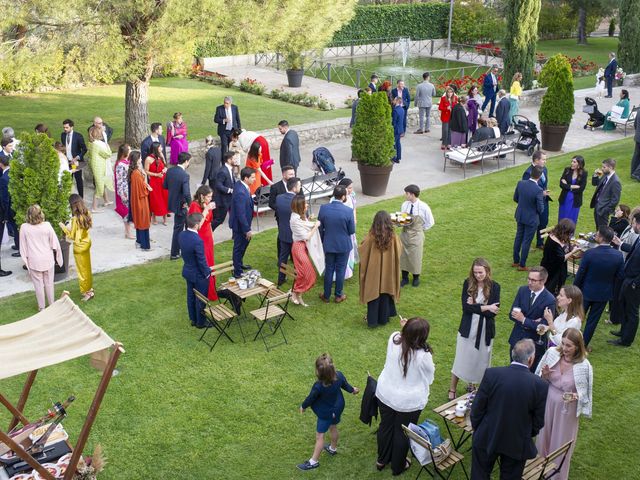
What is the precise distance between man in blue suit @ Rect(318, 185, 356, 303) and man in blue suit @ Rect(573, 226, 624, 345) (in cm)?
312

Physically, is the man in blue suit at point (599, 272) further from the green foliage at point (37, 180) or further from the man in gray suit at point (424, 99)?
the man in gray suit at point (424, 99)

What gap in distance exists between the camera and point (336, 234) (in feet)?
33.4

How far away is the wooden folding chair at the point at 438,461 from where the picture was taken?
6488mm

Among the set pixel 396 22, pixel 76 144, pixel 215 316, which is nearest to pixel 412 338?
pixel 215 316

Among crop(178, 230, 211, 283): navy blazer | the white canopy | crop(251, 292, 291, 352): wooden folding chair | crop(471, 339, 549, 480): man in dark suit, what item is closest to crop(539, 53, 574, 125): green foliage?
crop(251, 292, 291, 352): wooden folding chair

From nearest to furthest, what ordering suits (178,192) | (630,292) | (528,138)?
(630,292), (178,192), (528,138)

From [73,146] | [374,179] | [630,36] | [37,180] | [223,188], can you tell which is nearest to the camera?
[37,180]

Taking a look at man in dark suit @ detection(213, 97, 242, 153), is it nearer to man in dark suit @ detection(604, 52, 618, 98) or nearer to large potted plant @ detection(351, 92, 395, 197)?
large potted plant @ detection(351, 92, 395, 197)

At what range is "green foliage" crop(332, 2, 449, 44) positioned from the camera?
1572 inches

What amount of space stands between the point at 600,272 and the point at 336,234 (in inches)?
138

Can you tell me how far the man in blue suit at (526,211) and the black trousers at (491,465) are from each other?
5.71 m

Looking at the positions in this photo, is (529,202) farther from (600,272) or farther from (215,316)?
(215,316)

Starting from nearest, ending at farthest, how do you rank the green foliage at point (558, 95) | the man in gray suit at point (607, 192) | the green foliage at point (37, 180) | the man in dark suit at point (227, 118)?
the green foliage at point (37, 180), the man in gray suit at point (607, 192), the man in dark suit at point (227, 118), the green foliage at point (558, 95)

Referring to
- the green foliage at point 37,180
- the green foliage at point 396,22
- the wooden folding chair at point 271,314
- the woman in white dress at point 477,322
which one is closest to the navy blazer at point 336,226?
the wooden folding chair at point 271,314
